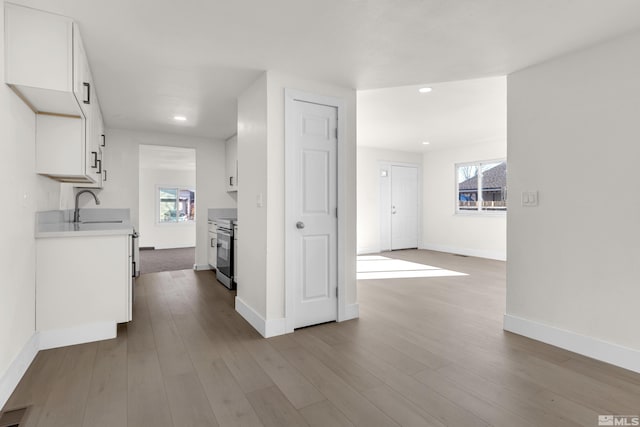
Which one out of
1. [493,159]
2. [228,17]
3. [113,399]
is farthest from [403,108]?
[113,399]

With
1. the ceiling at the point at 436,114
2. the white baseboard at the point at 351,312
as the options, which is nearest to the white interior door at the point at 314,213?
the white baseboard at the point at 351,312

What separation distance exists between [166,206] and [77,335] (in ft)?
24.5

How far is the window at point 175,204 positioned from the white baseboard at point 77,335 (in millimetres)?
7245

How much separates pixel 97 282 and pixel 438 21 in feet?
10.5

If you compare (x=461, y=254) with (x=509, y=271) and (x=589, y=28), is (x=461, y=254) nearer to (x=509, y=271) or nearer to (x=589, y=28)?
(x=509, y=271)

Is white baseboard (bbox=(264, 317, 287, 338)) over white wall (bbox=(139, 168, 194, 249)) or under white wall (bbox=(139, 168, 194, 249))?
under

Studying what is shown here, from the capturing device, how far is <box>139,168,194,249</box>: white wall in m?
9.27

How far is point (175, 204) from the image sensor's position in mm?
9781

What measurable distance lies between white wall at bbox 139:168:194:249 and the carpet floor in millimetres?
398

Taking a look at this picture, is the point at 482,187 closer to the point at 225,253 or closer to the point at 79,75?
the point at 225,253

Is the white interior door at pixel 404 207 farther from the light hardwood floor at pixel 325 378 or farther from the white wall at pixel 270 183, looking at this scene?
the white wall at pixel 270 183

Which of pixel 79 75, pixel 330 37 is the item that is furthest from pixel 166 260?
pixel 330 37

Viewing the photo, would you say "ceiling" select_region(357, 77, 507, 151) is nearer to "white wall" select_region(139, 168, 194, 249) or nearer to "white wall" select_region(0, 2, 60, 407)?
"white wall" select_region(0, 2, 60, 407)

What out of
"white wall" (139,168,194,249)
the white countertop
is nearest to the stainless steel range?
the white countertop
